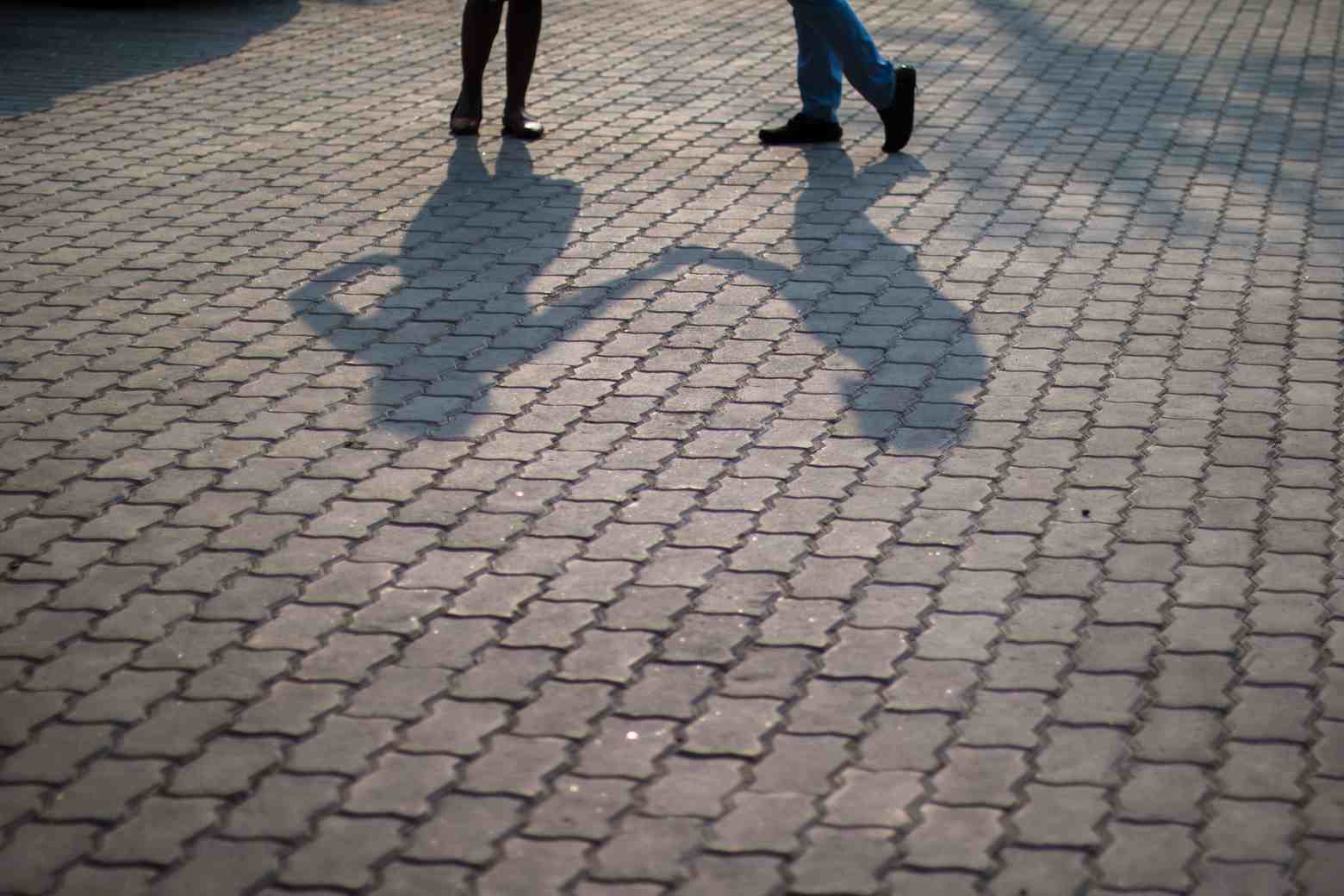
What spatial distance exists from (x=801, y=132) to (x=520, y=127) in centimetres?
142

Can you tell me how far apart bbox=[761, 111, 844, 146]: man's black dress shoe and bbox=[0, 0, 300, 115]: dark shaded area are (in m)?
4.10

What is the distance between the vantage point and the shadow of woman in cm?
536

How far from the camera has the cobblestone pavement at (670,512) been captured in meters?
3.31

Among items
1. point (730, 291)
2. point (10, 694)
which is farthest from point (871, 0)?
point (10, 694)

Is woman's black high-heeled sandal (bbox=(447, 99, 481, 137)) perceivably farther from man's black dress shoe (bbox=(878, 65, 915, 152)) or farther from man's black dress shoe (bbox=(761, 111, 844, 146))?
man's black dress shoe (bbox=(878, 65, 915, 152))

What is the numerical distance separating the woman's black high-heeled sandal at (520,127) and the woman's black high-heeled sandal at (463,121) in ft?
0.51

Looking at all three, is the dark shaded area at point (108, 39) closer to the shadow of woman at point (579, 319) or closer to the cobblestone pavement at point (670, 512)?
the cobblestone pavement at point (670, 512)

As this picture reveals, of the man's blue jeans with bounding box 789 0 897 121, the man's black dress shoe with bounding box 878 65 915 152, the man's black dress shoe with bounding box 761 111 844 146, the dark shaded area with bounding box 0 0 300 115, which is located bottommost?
the dark shaded area with bounding box 0 0 300 115

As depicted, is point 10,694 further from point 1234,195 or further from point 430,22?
point 430,22

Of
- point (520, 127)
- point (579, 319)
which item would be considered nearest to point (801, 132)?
point (520, 127)

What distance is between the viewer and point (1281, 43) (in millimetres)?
11414

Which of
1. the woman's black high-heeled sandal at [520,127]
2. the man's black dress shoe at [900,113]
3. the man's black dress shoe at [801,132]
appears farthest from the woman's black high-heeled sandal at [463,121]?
the man's black dress shoe at [900,113]

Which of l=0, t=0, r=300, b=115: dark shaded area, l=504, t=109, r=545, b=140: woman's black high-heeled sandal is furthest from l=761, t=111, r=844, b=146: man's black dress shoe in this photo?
l=0, t=0, r=300, b=115: dark shaded area

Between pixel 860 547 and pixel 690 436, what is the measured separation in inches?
33.9
